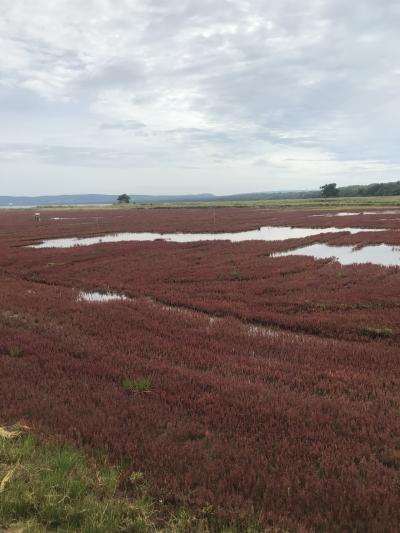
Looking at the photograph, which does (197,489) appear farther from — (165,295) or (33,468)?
(165,295)

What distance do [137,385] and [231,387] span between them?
5.68 feet

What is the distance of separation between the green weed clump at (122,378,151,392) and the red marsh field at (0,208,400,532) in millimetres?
37

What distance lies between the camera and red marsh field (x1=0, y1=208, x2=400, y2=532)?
4.81 metres

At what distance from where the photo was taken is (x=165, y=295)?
16.6 meters

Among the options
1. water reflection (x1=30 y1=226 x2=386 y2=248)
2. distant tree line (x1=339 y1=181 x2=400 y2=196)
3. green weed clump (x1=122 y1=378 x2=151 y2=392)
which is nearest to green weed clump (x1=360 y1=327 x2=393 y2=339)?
green weed clump (x1=122 y1=378 x2=151 y2=392)

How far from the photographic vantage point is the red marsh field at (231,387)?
15.8 ft

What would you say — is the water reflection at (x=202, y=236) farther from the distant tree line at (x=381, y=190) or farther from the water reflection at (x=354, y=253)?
the distant tree line at (x=381, y=190)

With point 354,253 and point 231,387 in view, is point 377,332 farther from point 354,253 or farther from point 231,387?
point 354,253

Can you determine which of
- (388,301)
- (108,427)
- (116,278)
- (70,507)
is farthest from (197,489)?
(116,278)

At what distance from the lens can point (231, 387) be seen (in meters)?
7.66

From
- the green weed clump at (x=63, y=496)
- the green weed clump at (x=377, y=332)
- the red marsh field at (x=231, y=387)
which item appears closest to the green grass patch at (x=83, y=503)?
the green weed clump at (x=63, y=496)

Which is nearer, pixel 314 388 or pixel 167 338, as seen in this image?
pixel 314 388

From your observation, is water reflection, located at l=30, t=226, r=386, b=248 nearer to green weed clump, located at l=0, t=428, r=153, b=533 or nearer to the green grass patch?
green weed clump, located at l=0, t=428, r=153, b=533

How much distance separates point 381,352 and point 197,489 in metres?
6.66
